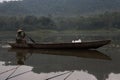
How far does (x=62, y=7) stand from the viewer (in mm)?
151875

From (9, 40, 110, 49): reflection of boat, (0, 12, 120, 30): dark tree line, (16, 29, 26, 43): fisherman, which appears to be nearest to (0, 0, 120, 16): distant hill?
(0, 12, 120, 30): dark tree line

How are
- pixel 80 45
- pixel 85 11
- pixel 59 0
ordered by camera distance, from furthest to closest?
pixel 59 0 < pixel 85 11 < pixel 80 45

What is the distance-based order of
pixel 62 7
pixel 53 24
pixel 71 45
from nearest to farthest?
1. pixel 71 45
2. pixel 53 24
3. pixel 62 7

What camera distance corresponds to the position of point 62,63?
46.4ft

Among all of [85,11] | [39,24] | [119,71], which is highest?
[85,11]

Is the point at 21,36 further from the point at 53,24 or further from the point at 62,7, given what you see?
the point at 62,7

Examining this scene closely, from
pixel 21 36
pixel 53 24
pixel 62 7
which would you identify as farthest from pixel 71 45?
pixel 62 7

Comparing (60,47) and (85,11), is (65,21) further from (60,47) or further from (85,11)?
(60,47)

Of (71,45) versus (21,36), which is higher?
(21,36)

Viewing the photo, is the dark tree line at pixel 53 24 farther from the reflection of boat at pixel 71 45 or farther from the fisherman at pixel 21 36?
the reflection of boat at pixel 71 45

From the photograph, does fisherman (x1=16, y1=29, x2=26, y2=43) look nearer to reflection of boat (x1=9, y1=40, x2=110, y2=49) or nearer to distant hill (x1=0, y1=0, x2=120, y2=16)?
reflection of boat (x1=9, y1=40, x2=110, y2=49)

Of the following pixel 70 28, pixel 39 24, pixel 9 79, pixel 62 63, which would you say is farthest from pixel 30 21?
pixel 9 79

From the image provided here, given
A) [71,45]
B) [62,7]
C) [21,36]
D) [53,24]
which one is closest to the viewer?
[71,45]

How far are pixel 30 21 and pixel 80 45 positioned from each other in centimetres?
5885
